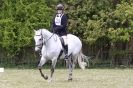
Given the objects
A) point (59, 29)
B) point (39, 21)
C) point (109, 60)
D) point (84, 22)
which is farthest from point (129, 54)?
point (59, 29)

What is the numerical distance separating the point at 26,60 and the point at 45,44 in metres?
12.7

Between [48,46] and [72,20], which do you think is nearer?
[48,46]

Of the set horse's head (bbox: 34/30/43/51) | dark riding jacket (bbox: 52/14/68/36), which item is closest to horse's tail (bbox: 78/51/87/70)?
dark riding jacket (bbox: 52/14/68/36)

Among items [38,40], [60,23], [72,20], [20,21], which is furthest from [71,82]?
[20,21]

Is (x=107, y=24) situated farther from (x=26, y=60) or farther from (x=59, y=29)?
(x=59, y=29)

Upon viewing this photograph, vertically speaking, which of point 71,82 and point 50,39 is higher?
point 50,39

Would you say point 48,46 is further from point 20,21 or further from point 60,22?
point 20,21

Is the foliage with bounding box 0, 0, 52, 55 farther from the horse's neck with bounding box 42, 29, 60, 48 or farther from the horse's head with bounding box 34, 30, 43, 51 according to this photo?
the horse's head with bounding box 34, 30, 43, 51

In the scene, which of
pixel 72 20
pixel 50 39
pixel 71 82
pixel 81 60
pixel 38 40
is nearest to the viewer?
pixel 38 40

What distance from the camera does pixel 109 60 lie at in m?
28.8

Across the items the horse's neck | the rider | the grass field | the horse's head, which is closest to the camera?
the grass field

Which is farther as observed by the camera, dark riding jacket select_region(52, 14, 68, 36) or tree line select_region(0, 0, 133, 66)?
tree line select_region(0, 0, 133, 66)

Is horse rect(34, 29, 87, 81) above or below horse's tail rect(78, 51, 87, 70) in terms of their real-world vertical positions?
above

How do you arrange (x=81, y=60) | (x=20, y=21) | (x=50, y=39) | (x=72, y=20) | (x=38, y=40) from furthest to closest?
(x=20, y=21)
(x=72, y=20)
(x=81, y=60)
(x=50, y=39)
(x=38, y=40)
